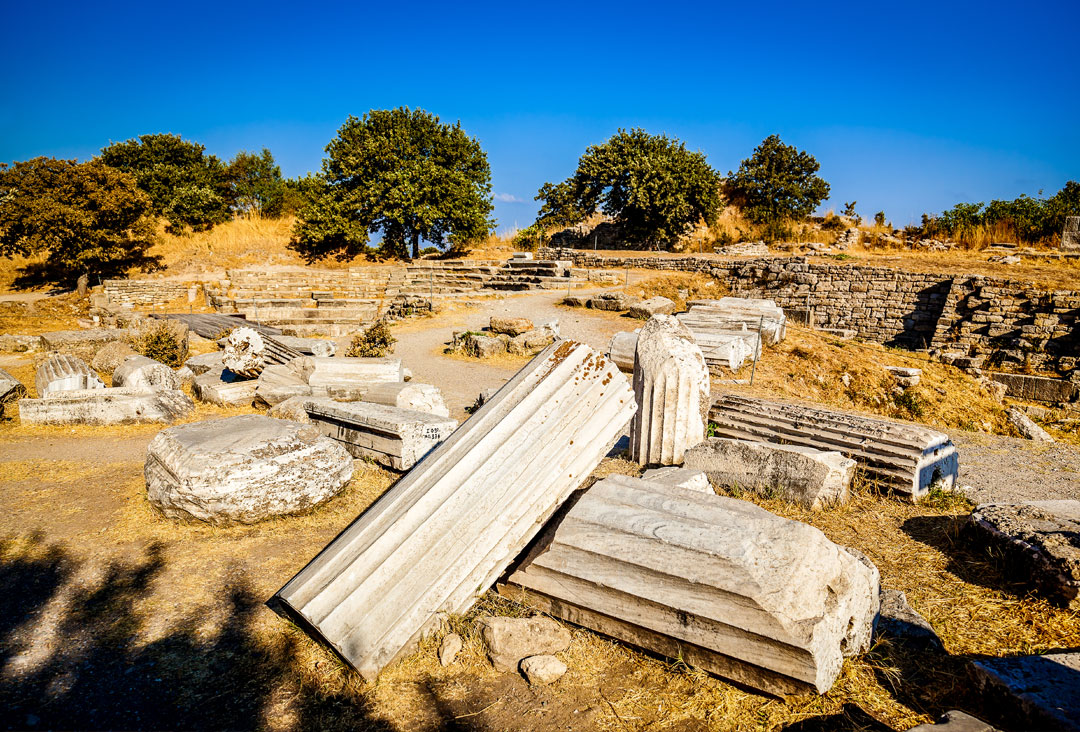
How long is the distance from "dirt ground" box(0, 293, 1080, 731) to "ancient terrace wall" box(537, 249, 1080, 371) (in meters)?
11.5

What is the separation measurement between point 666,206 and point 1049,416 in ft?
56.9

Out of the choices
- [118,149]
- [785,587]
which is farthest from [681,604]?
[118,149]

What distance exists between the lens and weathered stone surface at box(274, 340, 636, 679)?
2391 millimetres

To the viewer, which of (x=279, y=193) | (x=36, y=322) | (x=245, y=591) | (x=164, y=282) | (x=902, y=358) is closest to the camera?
(x=245, y=591)

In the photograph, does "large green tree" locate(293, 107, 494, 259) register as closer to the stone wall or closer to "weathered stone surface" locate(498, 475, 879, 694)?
the stone wall

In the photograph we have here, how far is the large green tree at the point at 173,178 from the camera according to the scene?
2284cm

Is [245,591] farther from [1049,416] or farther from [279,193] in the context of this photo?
[279,193]

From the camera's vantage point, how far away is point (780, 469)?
397 cm

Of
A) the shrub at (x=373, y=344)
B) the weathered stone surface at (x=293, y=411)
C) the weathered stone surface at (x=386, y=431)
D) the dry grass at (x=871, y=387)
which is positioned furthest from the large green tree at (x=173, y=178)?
the dry grass at (x=871, y=387)

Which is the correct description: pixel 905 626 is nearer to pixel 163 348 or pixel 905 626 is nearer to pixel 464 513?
pixel 464 513

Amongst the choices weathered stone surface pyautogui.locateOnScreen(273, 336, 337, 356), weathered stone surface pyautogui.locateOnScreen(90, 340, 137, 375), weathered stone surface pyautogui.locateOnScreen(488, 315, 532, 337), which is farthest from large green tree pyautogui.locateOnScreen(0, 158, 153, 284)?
weathered stone surface pyautogui.locateOnScreen(488, 315, 532, 337)

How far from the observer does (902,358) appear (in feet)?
33.6

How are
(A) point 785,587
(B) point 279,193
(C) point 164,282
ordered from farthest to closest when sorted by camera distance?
1. (B) point 279,193
2. (C) point 164,282
3. (A) point 785,587

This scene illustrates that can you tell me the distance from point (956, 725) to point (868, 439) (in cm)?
280
